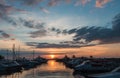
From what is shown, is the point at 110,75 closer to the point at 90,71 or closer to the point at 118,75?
the point at 118,75

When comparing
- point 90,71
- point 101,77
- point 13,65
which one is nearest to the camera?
point 101,77

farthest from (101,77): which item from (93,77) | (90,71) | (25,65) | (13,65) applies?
(25,65)

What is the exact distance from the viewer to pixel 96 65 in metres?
55.1

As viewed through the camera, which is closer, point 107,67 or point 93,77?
point 93,77

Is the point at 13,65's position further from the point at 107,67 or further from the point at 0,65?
the point at 107,67

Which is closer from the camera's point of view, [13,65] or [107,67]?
[107,67]

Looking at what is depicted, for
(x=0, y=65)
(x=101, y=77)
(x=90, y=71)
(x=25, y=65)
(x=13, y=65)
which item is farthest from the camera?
(x=25, y=65)

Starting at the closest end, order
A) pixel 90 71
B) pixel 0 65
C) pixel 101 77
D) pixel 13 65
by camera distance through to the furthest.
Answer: pixel 101 77
pixel 90 71
pixel 0 65
pixel 13 65

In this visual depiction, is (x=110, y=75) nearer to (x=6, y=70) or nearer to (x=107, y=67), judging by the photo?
(x=107, y=67)

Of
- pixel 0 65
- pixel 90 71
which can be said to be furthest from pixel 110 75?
pixel 0 65

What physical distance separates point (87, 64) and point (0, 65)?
1958 centimetres

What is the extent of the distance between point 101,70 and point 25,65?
120 ft

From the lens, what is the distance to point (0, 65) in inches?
2308

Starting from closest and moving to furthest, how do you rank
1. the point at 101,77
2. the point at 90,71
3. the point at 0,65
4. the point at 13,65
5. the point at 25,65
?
the point at 101,77
the point at 90,71
the point at 0,65
the point at 13,65
the point at 25,65
